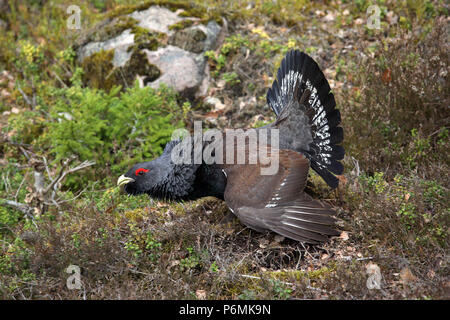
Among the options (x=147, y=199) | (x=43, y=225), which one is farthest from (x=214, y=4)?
(x=43, y=225)

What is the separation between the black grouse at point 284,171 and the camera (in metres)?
4.72

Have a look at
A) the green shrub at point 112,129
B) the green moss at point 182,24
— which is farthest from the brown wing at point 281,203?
the green moss at point 182,24

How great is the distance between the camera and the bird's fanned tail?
549 centimetres

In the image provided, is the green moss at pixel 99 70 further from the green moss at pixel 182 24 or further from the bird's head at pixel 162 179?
the bird's head at pixel 162 179

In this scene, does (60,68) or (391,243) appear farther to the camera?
(60,68)

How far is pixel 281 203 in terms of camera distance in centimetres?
481

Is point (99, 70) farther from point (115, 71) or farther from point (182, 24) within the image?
point (182, 24)

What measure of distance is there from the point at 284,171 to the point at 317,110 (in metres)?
1.10

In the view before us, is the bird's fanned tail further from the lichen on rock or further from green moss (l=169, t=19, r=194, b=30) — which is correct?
green moss (l=169, t=19, r=194, b=30)

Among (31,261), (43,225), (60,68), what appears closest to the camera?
(31,261)

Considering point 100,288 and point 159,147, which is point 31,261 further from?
point 159,147

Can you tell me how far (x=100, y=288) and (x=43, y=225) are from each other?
4.56 ft

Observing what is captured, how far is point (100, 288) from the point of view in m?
4.19

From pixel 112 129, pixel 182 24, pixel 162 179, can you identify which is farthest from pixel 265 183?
pixel 182 24
